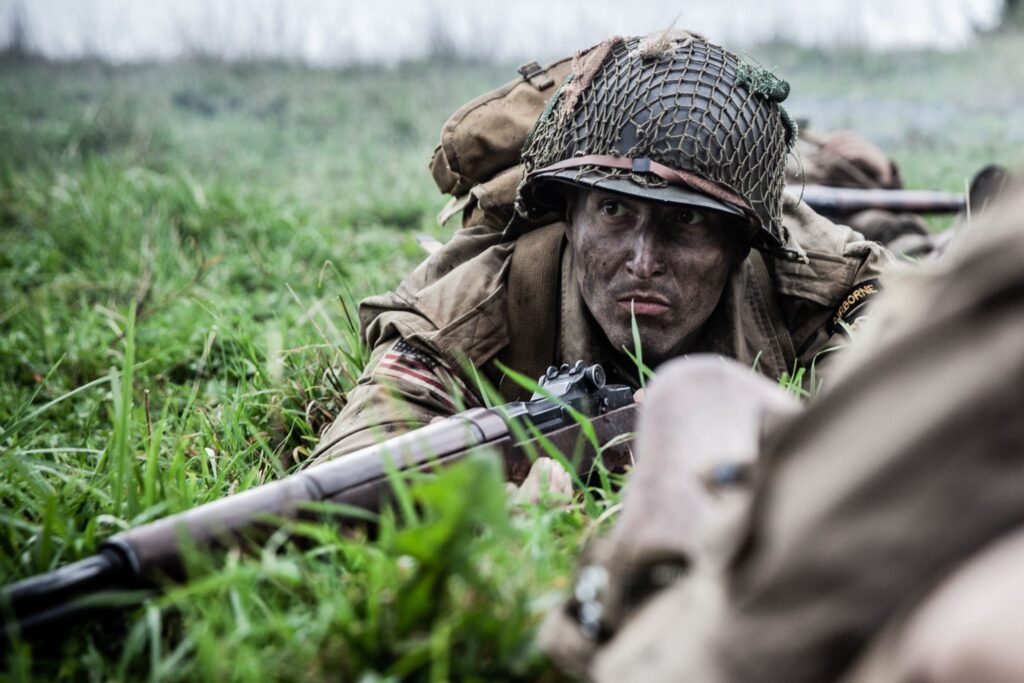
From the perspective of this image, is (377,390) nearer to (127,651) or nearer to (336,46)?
(127,651)

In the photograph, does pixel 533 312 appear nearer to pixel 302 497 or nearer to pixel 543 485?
pixel 543 485

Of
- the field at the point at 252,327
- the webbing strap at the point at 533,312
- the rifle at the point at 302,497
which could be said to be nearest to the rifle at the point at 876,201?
the field at the point at 252,327

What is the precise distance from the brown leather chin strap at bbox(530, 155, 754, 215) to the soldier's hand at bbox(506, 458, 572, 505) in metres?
1.13

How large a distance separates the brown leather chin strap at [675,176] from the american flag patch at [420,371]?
0.89m

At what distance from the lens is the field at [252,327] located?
1.63 metres

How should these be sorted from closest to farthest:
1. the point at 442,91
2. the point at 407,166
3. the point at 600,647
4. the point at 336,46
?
the point at 600,647
the point at 407,166
the point at 442,91
the point at 336,46

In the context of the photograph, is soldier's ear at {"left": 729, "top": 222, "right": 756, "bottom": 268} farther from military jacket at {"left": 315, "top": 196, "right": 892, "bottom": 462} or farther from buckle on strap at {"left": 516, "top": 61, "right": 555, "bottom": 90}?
buckle on strap at {"left": 516, "top": 61, "right": 555, "bottom": 90}

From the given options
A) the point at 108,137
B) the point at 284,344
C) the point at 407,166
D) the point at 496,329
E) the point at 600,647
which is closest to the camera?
the point at 600,647

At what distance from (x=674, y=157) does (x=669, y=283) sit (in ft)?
1.47

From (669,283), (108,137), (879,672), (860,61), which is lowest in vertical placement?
(860,61)

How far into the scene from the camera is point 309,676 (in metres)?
1.59

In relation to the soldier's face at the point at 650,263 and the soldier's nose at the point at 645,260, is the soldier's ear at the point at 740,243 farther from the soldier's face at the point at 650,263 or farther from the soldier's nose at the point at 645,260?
the soldier's nose at the point at 645,260

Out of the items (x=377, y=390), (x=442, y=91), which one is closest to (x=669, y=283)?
(x=377, y=390)

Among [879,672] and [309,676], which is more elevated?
[879,672]
